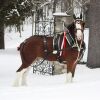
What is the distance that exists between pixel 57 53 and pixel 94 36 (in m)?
3.59

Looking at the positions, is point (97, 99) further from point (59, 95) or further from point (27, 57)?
point (27, 57)

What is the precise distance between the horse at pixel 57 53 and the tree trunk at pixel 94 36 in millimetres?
3311

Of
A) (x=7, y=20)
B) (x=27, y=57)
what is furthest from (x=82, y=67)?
(x=27, y=57)

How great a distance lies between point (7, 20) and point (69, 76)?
4918 millimetres

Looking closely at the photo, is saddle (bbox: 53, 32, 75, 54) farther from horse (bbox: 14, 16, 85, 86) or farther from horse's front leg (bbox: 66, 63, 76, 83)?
horse's front leg (bbox: 66, 63, 76, 83)

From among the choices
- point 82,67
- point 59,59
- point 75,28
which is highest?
point 75,28

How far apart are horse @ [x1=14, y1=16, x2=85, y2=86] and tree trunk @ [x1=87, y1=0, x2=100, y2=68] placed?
3.31 meters

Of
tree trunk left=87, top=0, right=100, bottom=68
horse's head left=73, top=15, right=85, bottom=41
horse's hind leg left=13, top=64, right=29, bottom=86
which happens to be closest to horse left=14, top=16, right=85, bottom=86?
horse's hind leg left=13, top=64, right=29, bottom=86

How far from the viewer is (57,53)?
10258mm

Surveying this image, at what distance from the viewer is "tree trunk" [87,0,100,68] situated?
13.3 m

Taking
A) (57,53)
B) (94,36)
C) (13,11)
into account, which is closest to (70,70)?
(57,53)

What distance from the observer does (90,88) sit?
9.05 metres

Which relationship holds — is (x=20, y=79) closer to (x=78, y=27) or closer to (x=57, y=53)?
(x=57, y=53)

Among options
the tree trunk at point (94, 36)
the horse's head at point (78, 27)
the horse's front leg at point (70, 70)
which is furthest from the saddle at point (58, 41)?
the tree trunk at point (94, 36)
